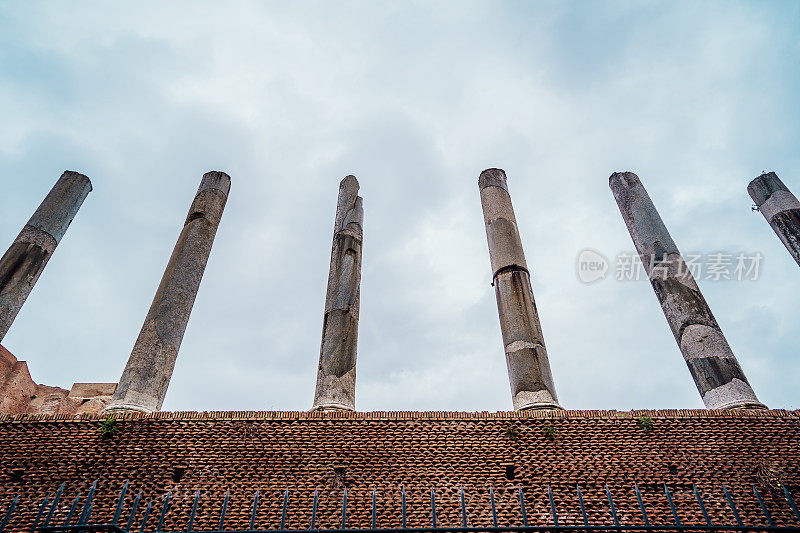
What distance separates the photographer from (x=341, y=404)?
Answer: 317 inches

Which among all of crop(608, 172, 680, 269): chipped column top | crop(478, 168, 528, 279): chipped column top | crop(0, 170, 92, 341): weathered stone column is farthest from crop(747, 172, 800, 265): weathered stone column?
crop(0, 170, 92, 341): weathered stone column

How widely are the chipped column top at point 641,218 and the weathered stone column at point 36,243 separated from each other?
→ 37.8 feet

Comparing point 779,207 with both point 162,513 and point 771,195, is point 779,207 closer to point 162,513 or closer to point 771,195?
point 771,195

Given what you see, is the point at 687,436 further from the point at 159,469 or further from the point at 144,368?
the point at 144,368

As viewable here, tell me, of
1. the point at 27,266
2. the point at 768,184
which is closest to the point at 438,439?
the point at 27,266

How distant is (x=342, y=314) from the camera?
9.39 meters

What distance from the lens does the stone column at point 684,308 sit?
26.1ft

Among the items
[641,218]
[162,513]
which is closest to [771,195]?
[641,218]

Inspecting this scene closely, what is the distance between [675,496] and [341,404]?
15.0 ft

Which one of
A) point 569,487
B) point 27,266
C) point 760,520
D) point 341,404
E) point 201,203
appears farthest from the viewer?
point 201,203

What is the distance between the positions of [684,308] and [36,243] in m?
11.9

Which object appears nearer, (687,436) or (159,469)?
(159,469)

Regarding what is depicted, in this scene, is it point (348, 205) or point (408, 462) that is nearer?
point (408, 462)

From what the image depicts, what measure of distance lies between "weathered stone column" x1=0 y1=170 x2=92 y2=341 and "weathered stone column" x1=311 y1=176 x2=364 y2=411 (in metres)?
5.36
